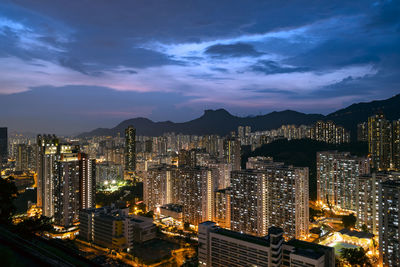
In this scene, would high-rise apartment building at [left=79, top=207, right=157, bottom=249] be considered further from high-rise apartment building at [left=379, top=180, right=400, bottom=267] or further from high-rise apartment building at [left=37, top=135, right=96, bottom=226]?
high-rise apartment building at [left=379, top=180, right=400, bottom=267]

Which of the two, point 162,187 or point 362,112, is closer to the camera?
point 162,187

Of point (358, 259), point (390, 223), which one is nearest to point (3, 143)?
point (358, 259)

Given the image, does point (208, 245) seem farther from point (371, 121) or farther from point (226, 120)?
point (226, 120)

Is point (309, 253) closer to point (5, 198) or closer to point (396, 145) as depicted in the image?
point (5, 198)

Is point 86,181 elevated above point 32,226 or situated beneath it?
situated beneath

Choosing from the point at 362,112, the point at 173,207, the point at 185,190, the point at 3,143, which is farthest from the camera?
the point at 362,112

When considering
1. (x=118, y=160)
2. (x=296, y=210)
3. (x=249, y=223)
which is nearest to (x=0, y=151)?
(x=118, y=160)

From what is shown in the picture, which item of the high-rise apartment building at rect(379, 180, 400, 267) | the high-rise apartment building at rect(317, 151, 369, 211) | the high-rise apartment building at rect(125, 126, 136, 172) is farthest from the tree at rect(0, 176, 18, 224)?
the high-rise apartment building at rect(125, 126, 136, 172)
